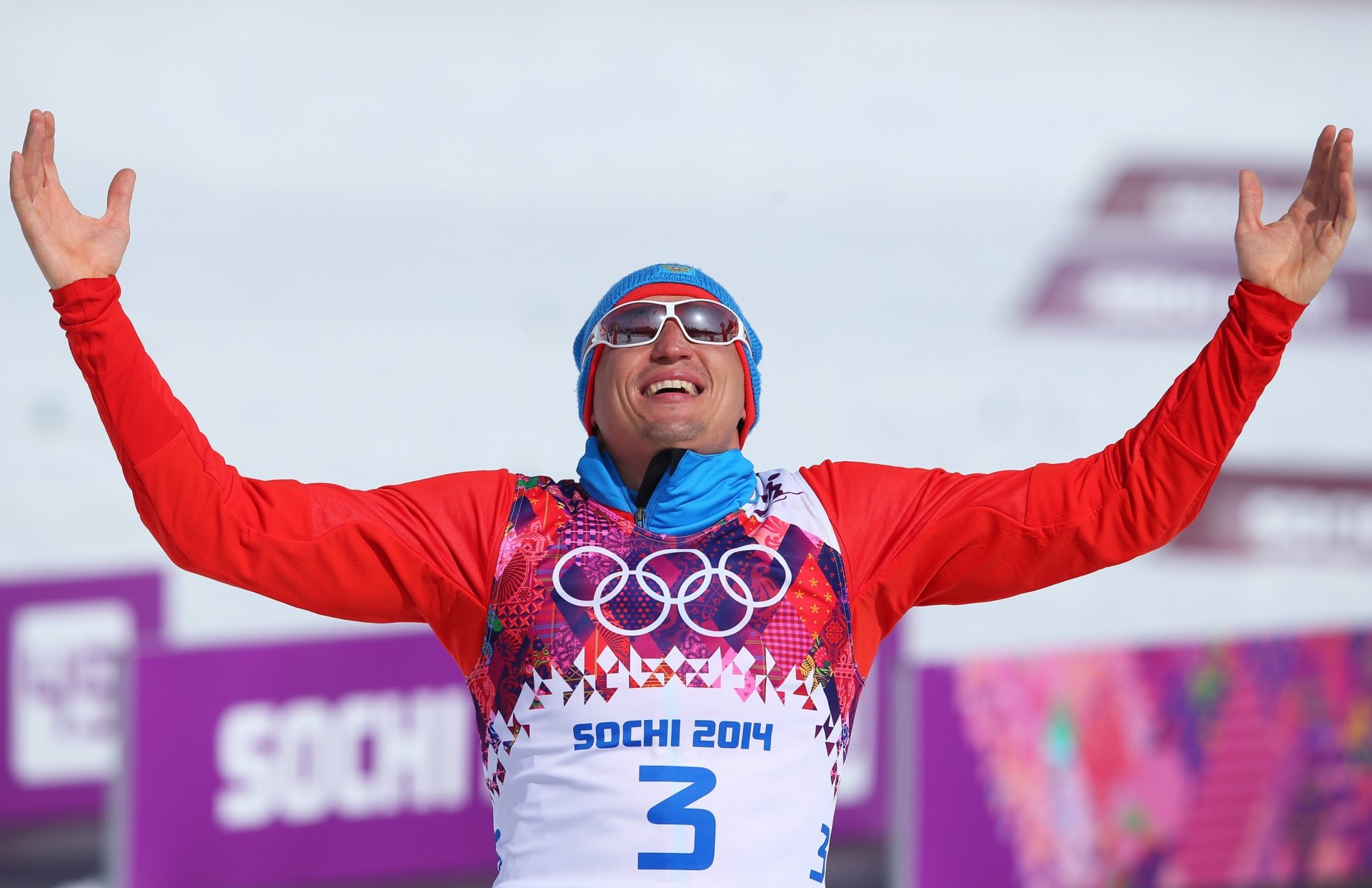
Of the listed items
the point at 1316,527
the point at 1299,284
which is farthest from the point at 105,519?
the point at 1316,527

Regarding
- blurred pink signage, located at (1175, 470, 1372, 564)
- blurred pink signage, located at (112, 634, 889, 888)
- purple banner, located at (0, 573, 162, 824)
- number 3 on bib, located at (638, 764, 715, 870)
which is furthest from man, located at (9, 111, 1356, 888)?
blurred pink signage, located at (1175, 470, 1372, 564)

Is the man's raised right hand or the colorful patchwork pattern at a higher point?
the man's raised right hand

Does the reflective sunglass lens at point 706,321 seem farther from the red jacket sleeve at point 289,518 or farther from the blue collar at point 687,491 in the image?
the red jacket sleeve at point 289,518

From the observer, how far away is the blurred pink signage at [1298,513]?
5.02m

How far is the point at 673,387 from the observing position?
73.9 inches

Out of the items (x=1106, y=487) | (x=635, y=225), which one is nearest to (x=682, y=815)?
(x=1106, y=487)

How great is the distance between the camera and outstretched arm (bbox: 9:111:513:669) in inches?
63.6

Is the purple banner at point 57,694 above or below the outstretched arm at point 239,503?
below

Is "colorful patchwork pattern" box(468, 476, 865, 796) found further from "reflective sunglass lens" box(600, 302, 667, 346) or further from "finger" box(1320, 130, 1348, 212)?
"finger" box(1320, 130, 1348, 212)

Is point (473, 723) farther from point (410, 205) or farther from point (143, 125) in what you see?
point (143, 125)

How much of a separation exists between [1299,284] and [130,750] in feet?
8.47

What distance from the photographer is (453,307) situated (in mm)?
4484

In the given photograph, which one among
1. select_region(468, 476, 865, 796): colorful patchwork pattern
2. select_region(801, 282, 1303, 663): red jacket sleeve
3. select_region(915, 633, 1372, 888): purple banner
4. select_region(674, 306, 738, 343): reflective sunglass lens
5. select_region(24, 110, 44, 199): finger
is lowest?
select_region(915, 633, 1372, 888): purple banner

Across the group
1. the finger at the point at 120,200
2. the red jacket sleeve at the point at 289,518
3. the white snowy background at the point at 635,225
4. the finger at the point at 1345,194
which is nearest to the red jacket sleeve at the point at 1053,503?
the finger at the point at 1345,194
